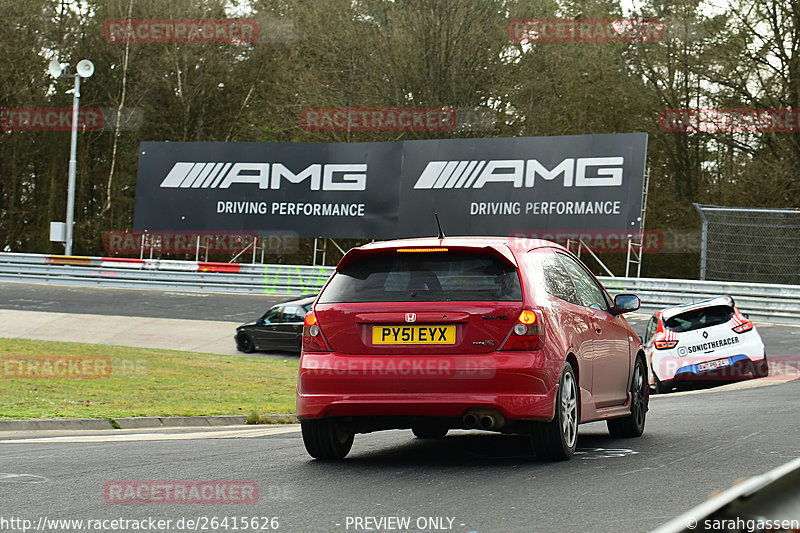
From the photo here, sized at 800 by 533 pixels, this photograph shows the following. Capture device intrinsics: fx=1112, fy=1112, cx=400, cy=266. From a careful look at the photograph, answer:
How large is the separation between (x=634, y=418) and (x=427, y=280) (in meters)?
2.86

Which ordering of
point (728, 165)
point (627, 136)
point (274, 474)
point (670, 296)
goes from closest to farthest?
1. point (274, 474)
2. point (670, 296)
3. point (627, 136)
4. point (728, 165)

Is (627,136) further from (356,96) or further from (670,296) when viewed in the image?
(356,96)

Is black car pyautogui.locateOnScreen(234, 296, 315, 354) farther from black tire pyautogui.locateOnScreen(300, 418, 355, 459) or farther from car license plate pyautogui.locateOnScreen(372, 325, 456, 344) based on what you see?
car license plate pyautogui.locateOnScreen(372, 325, 456, 344)

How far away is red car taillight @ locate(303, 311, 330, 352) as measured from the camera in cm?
747

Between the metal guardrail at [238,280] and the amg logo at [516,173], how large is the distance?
3.70 metres

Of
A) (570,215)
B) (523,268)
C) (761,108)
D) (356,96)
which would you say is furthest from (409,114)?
(523,268)

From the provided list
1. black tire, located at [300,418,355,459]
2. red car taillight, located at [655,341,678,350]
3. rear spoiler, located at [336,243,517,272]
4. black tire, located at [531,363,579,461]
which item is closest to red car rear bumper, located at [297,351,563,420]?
black tire, located at [531,363,579,461]

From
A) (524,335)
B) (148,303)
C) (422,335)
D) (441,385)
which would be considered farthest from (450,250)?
(148,303)

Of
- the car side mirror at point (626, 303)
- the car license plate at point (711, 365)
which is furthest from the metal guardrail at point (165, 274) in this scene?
the car side mirror at point (626, 303)

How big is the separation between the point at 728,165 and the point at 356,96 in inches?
518

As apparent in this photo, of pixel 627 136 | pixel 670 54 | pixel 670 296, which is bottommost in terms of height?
pixel 670 296

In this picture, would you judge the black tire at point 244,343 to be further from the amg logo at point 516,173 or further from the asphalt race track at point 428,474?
the asphalt race track at point 428,474

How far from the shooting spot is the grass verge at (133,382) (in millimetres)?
13227

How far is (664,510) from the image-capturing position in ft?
18.4
